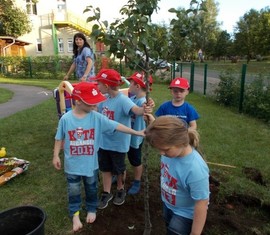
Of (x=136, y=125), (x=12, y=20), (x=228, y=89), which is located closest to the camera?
(x=136, y=125)

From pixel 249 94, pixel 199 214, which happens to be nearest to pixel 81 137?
pixel 199 214

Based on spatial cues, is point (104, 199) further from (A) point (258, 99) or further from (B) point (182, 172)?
(A) point (258, 99)

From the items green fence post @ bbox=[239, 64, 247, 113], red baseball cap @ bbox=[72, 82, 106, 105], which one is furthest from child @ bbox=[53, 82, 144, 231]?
green fence post @ bbox=[239, 64, 247, 113]

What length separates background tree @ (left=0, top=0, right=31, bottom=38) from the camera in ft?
81.4

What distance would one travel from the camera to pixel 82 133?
9.24 feet

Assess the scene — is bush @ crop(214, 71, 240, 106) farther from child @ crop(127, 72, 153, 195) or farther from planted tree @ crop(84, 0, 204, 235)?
planted tree @ crop(84, 0, 204, 235)

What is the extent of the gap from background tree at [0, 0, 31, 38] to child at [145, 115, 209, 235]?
26278 mm

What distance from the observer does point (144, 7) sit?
7.49ft

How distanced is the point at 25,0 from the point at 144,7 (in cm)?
3104

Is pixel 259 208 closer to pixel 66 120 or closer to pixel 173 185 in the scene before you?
pixel 173 185

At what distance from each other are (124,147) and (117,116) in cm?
34

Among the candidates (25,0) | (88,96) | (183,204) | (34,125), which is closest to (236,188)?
(183,204)

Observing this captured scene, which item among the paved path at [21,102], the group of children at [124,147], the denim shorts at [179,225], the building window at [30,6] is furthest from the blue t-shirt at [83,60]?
the building window at [30,6]

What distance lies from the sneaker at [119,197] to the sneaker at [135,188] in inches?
5.8
